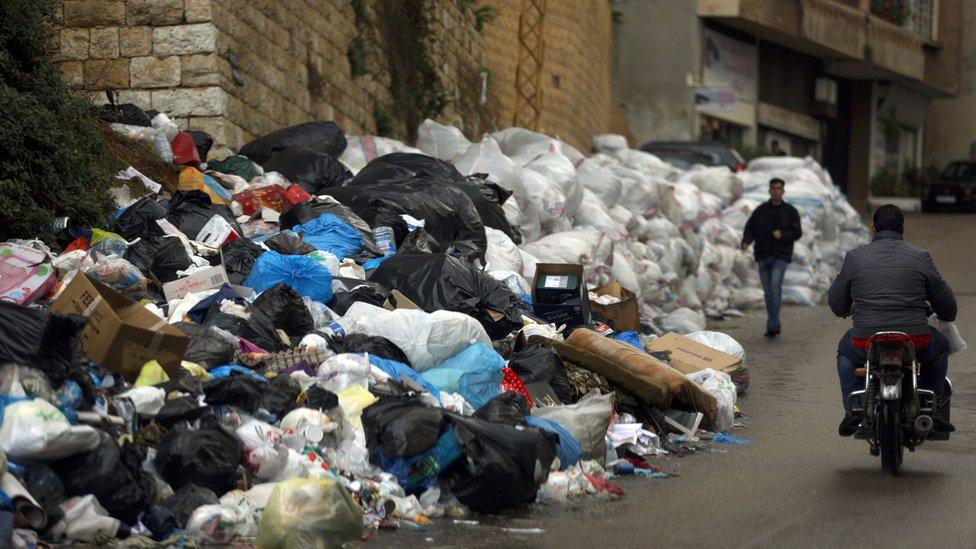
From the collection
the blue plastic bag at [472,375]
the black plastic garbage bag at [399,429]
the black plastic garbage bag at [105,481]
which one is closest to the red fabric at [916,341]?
the blue plastic bag at [472,375]

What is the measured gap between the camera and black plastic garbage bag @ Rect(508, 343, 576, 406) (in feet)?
26.4

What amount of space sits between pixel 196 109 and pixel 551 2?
1338 centimetres

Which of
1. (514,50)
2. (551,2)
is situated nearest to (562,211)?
(514,50)

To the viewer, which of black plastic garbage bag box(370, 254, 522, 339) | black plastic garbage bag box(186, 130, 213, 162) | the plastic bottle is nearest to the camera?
black plastic garbage bag box(370, 254, 522, 339)

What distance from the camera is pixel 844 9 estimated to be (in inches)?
1487

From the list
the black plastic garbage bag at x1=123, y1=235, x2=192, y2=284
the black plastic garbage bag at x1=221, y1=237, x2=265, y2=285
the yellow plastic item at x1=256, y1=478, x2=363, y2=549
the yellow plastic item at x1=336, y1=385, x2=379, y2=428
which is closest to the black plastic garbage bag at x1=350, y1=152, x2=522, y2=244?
the black plastic garbage bag at x1=221, y1=237, x2=265, y2=285

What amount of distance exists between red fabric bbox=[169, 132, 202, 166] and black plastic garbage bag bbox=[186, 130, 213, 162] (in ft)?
0.29

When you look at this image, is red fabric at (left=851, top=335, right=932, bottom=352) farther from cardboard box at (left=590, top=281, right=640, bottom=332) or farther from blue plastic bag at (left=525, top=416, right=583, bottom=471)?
cardboard box at (left=590, top=281, right=640, bottom=332)

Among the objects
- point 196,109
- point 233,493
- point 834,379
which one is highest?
point 196,109

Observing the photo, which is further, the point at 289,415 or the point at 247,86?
the point at 247,86

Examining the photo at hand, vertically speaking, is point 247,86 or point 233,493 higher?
point 247,86

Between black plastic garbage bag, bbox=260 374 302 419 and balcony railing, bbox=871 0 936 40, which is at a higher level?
balcony railing, bbox=871 0 936 40

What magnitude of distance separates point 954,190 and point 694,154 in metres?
11.7

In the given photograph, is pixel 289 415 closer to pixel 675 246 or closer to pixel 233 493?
pixel 233 493
